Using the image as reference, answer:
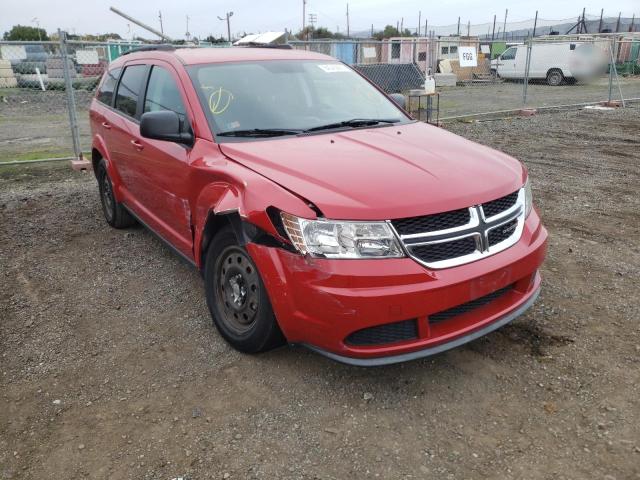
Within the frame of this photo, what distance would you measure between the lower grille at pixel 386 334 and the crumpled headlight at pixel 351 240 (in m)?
0.35

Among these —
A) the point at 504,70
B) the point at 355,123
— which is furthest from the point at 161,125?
the point at 504,70

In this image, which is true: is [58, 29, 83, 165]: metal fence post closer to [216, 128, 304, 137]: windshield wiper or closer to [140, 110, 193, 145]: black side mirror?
[140, 110, 193, 145]: black side mirror

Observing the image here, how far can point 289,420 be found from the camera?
2801mm

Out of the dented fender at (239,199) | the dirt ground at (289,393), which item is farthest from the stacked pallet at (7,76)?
the dented fender at (239,199)

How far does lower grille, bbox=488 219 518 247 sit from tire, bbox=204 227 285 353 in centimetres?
123

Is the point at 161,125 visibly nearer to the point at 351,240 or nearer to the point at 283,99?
the point at 283,99

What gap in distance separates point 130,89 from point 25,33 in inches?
1952

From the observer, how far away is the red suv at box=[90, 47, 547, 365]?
8.75 ft

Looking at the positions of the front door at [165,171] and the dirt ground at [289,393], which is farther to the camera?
the front door at [165,171]

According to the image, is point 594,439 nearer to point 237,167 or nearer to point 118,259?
point 237,167

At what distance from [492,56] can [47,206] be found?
2877cm

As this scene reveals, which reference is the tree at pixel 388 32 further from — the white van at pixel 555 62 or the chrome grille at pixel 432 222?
the chrome grille at pixel 432 222

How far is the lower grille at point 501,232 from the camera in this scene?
2.94 meters

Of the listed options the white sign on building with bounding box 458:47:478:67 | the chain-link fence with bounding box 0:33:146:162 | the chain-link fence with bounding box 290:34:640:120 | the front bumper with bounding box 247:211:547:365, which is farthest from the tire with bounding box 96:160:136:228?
the white sign on building with bounding box 458:47:478:67
